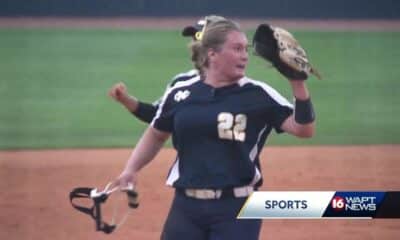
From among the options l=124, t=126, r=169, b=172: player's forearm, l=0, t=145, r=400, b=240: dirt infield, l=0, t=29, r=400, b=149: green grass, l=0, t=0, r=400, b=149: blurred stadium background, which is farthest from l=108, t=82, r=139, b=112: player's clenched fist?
l=0, t=0, r=400, b=149: blurred stadium background

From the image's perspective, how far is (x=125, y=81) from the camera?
15.5 metres

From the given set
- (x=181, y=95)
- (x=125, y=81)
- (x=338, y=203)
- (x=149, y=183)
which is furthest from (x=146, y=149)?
(x=125, y=81)

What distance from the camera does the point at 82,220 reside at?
6836mm

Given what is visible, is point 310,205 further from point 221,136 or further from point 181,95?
point 181,95

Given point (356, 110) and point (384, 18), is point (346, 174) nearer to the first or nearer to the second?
point (356, 110)

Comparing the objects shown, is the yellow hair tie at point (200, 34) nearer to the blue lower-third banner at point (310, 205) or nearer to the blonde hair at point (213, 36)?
the blonde hair at point (213, 36)

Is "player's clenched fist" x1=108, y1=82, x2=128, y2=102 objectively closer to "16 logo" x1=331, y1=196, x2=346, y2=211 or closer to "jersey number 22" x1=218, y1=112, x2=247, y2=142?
"jersey number 22" x1=218, y1=112, x2=247, y2=142

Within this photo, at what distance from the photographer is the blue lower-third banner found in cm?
374

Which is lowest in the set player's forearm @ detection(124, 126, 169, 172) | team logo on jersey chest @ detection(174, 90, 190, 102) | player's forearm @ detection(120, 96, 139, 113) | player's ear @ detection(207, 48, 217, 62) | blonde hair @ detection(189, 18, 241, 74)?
player's forearm @ detection(124, 126, 169, 172)

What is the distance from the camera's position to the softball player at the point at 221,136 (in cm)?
367

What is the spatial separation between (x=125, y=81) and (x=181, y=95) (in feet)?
38.4

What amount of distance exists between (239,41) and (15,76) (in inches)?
480

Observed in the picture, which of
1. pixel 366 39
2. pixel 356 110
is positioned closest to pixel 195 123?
pixel 356 110

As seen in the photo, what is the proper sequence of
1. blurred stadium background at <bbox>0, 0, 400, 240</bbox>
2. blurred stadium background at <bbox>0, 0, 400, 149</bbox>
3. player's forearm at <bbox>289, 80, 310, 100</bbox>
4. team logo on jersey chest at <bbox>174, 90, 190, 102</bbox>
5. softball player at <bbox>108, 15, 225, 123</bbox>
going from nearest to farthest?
player's forearm at <bbox>289, 80, 310, 100</bbox> → team logo on jersey chest at <bbox>174, 90, 190, 102</bbox> → softball player at <bbox>108, 15, 225, 123</bbox> → blurred stadium background at <bbox>0, 0, 400, 240</bbox> → blurred stadium background at <bbox>0, 0, 400, 149</bbox>
